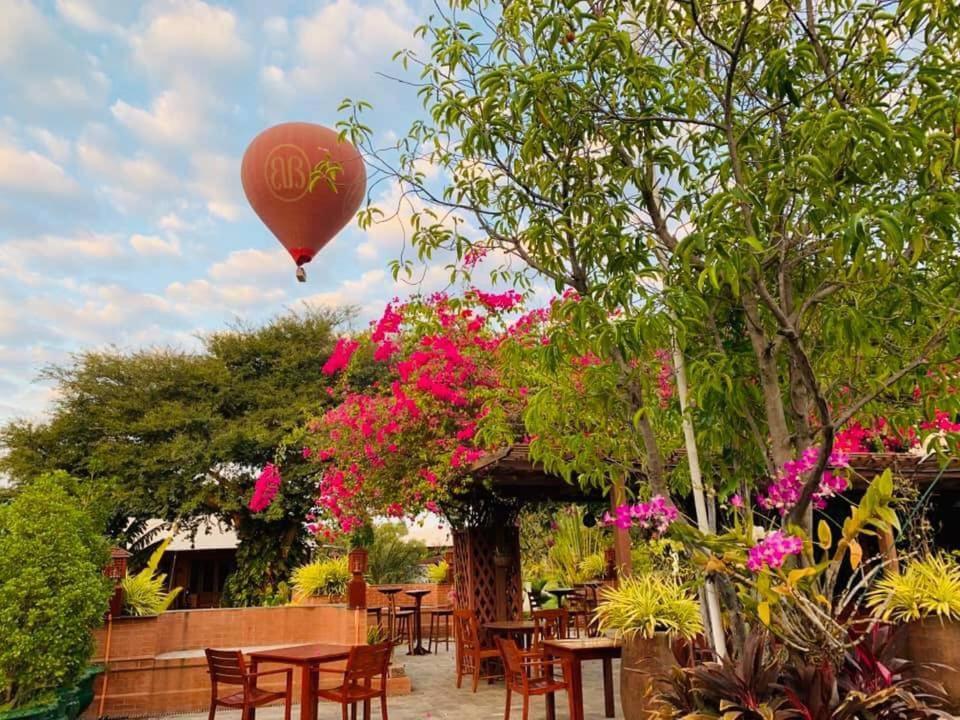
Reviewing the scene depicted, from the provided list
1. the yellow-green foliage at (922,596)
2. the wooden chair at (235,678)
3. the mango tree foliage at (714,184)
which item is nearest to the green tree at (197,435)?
the wooden chair at (235,678)

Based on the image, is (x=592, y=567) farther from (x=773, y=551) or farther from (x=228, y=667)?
(x=773, y=551)

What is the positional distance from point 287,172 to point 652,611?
430 centimetres

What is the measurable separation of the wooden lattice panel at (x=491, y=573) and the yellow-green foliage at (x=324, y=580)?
224 centimetres

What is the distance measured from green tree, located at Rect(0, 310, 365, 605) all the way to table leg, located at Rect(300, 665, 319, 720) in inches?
371

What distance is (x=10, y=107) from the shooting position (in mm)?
8578

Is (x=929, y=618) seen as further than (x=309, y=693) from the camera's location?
No

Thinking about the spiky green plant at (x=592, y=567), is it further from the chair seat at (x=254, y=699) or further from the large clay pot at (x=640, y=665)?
the large clay pot at (x=640, y=665)

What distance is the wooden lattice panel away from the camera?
27.8 feet

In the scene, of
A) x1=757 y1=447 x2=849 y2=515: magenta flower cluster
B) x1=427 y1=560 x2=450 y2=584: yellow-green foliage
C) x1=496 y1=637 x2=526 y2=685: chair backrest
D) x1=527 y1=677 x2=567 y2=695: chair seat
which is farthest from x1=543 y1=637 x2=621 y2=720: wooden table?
x1=427 y1=560 x2=450 y2=584: yellow-green foliage

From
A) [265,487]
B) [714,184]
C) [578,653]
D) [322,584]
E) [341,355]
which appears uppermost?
[341,355]

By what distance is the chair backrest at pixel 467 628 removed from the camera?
7.52 metres

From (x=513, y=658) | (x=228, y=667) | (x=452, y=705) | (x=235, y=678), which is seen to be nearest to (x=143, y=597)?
(x=228, y=667)

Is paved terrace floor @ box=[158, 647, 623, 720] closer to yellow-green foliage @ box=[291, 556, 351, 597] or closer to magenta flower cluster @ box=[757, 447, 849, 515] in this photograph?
yellow-green foliage @ box=[291, 556, 351, 597]

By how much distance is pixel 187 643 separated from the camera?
841 centimetres
